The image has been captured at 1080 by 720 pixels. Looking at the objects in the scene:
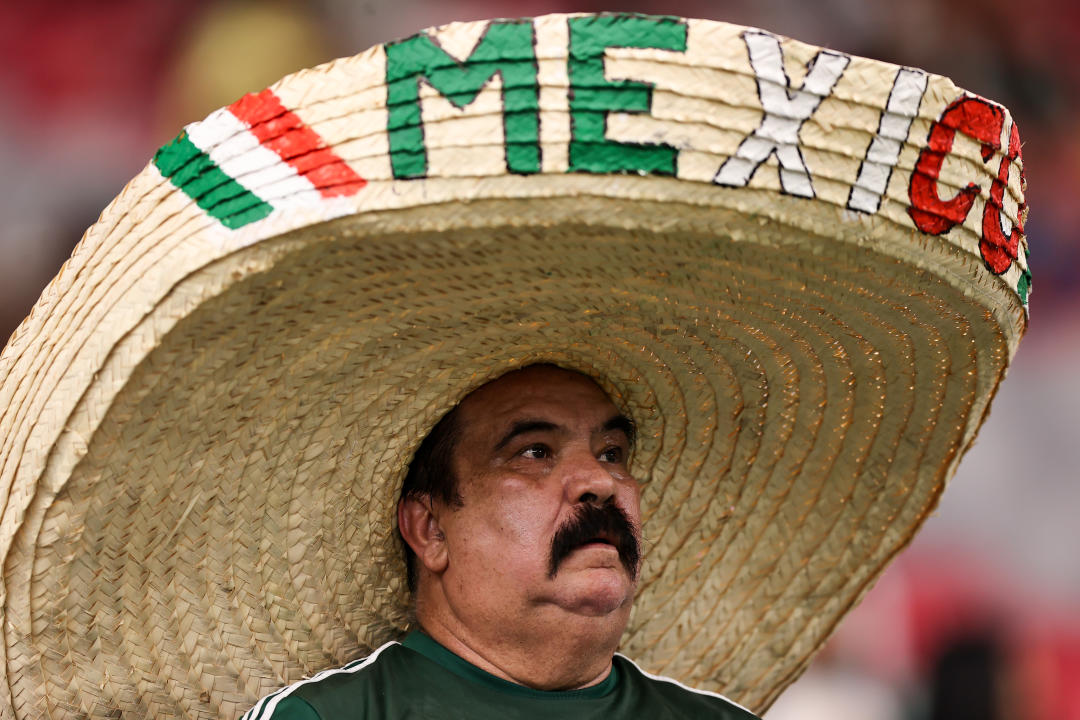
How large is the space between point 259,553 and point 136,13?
1313 mm

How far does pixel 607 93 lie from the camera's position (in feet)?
3.07

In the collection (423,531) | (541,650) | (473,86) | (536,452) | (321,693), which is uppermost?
(473,86)

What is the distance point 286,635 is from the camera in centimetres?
142

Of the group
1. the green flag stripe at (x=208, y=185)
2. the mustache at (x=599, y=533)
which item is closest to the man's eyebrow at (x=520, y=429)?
the mustache at (x=599, y=533)

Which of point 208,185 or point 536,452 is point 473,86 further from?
point 536,452

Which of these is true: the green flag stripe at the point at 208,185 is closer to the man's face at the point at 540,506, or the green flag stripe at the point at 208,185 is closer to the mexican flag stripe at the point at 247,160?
the mexican flag stripe at the point at 247,160

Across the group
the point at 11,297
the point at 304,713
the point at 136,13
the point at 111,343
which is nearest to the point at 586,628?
the point at 304,713

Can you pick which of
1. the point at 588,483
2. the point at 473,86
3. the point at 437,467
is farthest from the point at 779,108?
the point at 437,467

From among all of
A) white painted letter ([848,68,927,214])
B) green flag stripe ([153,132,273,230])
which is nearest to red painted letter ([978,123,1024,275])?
white painted letter ([848,68,927,214])

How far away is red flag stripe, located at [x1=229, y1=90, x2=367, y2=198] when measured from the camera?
3.16 ft

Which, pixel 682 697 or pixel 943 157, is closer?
pixel 943 157

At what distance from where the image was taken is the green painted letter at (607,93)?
93cm

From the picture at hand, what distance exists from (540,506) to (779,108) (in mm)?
579

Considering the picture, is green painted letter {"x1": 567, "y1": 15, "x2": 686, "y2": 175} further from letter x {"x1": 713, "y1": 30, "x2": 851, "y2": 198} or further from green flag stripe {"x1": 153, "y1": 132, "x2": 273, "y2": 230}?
green flag stripe {"x1": 153, "y1": 132, "x2": 273, "y2": 230}
